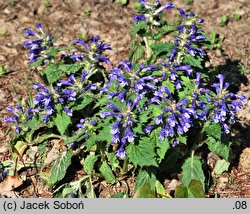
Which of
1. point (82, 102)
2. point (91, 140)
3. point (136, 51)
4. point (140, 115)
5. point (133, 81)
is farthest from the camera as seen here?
point (136, 51)

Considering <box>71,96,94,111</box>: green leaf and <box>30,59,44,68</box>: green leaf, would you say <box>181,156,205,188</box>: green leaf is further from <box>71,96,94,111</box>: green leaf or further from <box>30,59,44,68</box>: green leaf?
<box>30,59,44,68</box>: green leaf

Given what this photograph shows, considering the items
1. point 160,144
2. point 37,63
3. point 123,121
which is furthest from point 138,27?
point 160,144

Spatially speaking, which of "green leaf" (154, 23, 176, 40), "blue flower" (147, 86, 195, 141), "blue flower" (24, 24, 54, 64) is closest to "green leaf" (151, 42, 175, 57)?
"green leaf" (154, 23, 176, 40)

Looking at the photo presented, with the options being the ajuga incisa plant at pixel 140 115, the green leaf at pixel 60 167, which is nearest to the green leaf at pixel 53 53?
the ajuga incisa plant at pixel 140 115

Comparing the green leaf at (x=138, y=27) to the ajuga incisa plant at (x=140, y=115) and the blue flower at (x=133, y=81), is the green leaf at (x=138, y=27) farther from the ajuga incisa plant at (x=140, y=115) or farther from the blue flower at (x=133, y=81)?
the blue flower at (x=133, y=81)

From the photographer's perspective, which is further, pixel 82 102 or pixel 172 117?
pixel 82 102

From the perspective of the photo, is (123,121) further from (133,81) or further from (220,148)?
(220,148)
